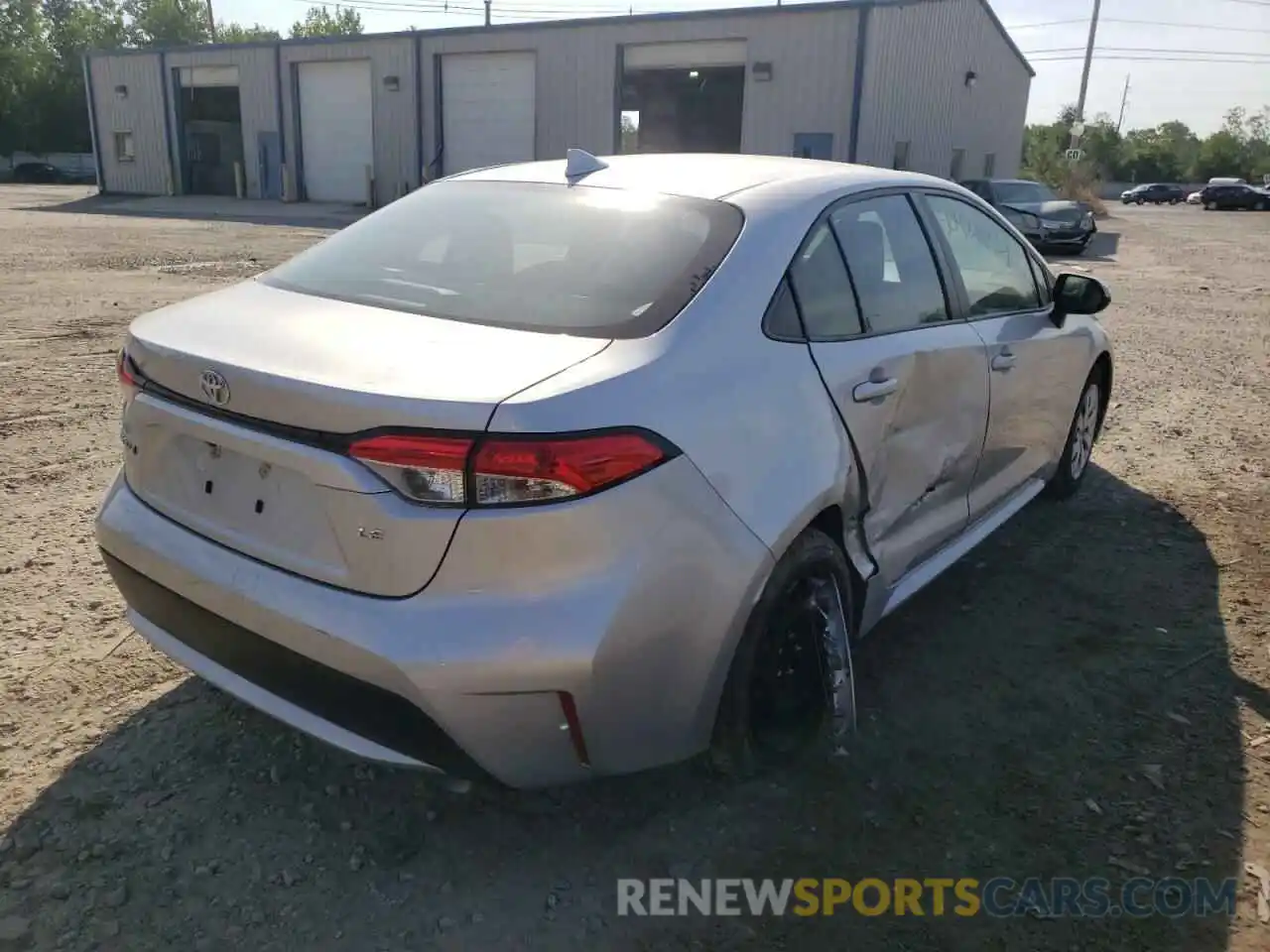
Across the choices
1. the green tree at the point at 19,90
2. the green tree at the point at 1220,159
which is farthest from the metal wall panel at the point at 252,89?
the green tree at the point at 1220,159

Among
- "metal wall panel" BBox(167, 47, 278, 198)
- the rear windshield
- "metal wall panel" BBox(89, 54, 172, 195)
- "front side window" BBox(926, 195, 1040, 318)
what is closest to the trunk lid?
the rear windshield

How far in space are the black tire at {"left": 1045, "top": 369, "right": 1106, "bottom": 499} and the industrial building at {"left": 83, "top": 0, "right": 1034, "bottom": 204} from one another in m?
19.8

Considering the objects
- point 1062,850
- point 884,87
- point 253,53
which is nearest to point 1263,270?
point 884,87

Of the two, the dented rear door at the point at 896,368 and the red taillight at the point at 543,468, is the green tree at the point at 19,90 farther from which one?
the red taillight at the point at 543,468

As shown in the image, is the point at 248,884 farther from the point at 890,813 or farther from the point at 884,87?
the point at 884,87

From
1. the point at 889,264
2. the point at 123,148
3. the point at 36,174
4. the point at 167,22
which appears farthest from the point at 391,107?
the point at 167,22

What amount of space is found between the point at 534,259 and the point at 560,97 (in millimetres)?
25368

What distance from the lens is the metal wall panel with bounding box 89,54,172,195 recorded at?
3375 cm

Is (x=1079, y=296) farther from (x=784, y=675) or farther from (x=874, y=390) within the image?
(x=784, y=675)

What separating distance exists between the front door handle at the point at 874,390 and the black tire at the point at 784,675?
405 millimetres

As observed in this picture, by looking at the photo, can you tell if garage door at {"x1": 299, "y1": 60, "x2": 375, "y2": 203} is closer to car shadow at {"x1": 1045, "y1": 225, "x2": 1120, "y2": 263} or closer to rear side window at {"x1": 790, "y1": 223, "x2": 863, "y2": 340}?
car shadow at {"x1": 1045, "y1": 225, "x2": 1120, "y2": 263}

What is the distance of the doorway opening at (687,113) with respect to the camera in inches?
1260

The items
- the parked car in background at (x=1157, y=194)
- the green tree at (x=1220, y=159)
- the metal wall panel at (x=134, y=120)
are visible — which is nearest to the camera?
the metal wall panel at (x=134, y=120)

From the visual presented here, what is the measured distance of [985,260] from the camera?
12.6 feet
